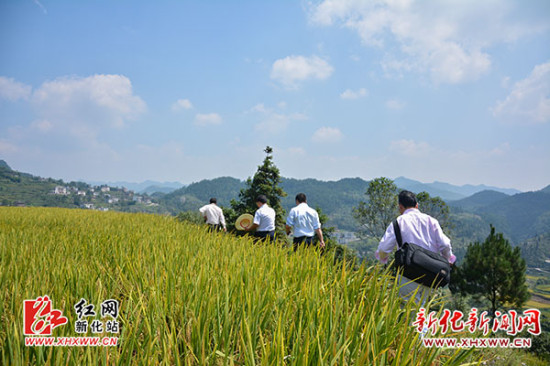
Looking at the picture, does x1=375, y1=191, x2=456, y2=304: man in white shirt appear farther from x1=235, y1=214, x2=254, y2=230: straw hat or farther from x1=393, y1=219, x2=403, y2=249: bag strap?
x1=235, y1=214, x2=254, y2=230: straw hat

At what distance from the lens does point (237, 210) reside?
2673cm

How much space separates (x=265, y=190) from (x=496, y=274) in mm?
26243

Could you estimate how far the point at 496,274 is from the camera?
29562 millimetres

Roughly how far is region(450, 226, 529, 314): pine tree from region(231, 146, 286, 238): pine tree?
73.8ft

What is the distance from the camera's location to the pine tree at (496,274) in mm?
28880

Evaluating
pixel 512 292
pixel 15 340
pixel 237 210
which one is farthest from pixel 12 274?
pixel 512 292

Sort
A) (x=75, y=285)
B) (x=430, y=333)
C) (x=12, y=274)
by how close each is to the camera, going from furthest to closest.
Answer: (x=12, y=274) → (x=75, y=285) → (x=430, y=333)

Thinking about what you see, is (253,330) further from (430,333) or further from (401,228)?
(401,228)

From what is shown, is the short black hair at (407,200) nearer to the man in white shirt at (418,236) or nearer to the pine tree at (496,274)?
the man in white shirt at (418,236)

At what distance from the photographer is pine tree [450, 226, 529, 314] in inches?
1137

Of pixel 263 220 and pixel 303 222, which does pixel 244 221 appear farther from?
pixel 303 222

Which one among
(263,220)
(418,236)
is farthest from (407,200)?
(263,220)

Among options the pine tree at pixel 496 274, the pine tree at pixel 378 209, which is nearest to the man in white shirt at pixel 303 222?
the pine tree at pixel 378 209

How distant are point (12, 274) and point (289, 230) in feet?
15.6
